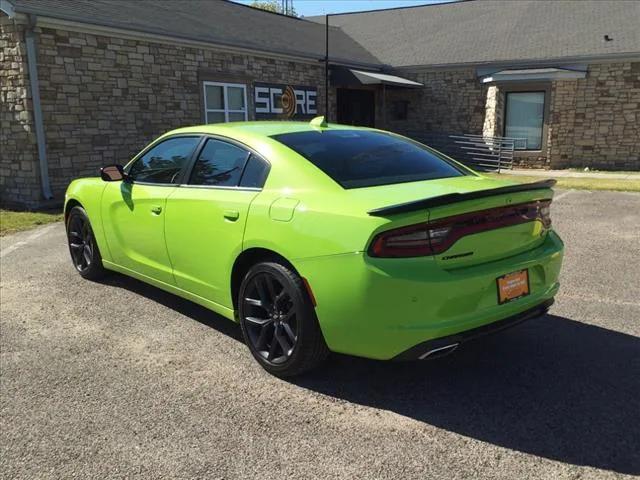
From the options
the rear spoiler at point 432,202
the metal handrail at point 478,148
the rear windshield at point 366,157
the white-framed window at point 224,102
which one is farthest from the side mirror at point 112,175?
the metal handrail at point 478,148

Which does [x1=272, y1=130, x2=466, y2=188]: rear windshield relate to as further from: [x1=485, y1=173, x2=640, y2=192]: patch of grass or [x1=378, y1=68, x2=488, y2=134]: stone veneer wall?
[x1=378, y1=68, x2=488, y2=134]: stone veneer wall

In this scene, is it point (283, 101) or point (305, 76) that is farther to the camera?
point (305, 76)

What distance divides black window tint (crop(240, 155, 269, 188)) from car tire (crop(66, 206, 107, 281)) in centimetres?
236

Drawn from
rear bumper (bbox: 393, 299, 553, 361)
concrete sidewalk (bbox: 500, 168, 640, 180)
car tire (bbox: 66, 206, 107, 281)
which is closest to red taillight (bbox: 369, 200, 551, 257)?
rear bumper (bbox: 393, 299, 553, 361)

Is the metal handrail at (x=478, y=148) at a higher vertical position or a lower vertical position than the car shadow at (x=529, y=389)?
higher

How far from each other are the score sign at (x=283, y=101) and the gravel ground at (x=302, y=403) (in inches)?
498

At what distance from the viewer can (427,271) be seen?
2.93m

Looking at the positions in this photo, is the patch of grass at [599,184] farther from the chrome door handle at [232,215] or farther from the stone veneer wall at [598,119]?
the chrome door handle at [232,215]

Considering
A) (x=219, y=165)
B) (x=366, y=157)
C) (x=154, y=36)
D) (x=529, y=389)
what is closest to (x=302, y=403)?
(x=529, y=389)

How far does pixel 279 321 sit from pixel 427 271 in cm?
102

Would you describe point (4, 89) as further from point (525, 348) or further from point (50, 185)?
point (525, 348)

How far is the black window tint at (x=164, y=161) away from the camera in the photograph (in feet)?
14.5

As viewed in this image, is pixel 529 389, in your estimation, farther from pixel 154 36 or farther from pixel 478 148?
pixel 478 148

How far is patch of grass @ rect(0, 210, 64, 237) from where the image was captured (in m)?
9.16
